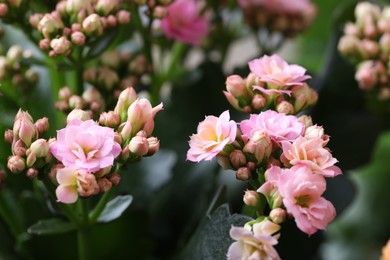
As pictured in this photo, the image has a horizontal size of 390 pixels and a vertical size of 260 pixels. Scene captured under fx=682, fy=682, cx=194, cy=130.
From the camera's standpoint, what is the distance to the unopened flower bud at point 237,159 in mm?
407

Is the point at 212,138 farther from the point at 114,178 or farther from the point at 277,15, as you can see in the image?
the point at 277,15

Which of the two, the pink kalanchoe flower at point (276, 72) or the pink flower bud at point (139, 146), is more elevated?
the pink kalanchoe flower at point (276, 72)

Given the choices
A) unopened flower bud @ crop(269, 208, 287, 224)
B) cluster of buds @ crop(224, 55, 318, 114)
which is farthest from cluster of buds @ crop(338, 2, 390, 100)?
unopened flower bud @ crop(269, 208, 287, 224)

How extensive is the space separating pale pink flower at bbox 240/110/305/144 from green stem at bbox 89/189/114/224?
0.11 m

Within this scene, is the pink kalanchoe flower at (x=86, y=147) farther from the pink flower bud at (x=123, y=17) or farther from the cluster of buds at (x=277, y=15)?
the cluster of buds at (x=277, y=15)

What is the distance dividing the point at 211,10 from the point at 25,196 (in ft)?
0.94

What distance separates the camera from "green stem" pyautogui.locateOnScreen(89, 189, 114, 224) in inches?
17.8

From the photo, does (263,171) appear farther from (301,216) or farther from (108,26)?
(108,26)

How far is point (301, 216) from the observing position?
14.3 inches

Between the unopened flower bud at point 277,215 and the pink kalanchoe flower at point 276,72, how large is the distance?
0.32 feet

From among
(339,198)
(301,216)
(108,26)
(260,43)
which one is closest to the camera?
(301,216)

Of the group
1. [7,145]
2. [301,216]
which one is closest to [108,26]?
[7,145]

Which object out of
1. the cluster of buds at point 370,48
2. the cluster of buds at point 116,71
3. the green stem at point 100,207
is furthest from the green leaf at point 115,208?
the cluster of buds at point 370,48

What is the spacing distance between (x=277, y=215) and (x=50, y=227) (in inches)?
6.8
